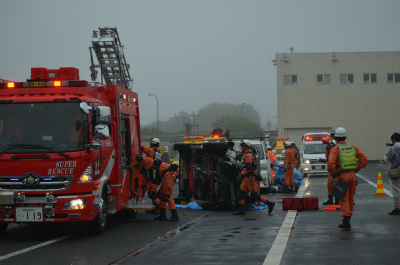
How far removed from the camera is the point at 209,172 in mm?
17766

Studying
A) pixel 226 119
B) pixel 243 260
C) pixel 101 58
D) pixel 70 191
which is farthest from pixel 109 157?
pixel 226 119

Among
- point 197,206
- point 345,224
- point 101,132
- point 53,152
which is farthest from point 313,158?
point 53,152

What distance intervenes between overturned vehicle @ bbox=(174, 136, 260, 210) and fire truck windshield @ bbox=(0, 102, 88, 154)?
18.9 ft

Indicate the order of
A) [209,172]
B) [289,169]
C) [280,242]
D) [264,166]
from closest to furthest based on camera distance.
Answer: [280,242], [209,172], [289,169], [264,166]

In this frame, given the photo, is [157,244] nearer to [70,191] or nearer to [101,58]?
[70,191]

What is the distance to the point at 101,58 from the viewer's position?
1881cm

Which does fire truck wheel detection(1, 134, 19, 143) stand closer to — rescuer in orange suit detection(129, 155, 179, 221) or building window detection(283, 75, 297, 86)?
rescuer in orange suit detection(129, 155, 179, 221)

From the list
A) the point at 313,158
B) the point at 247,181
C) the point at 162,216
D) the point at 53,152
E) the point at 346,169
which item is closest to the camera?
the point at 53,152

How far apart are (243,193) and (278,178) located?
8.87 meters

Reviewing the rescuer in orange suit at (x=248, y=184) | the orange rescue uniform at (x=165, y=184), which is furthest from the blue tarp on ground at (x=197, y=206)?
the orange rescue uniform at (x=165, y=184)

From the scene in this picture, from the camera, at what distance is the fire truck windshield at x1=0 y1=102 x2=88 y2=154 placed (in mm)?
11719

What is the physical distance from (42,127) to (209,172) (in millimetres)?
6719

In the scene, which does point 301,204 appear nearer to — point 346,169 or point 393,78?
point 346,169

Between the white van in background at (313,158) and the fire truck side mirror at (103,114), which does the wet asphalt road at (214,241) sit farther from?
the white van in background at (313,158)
